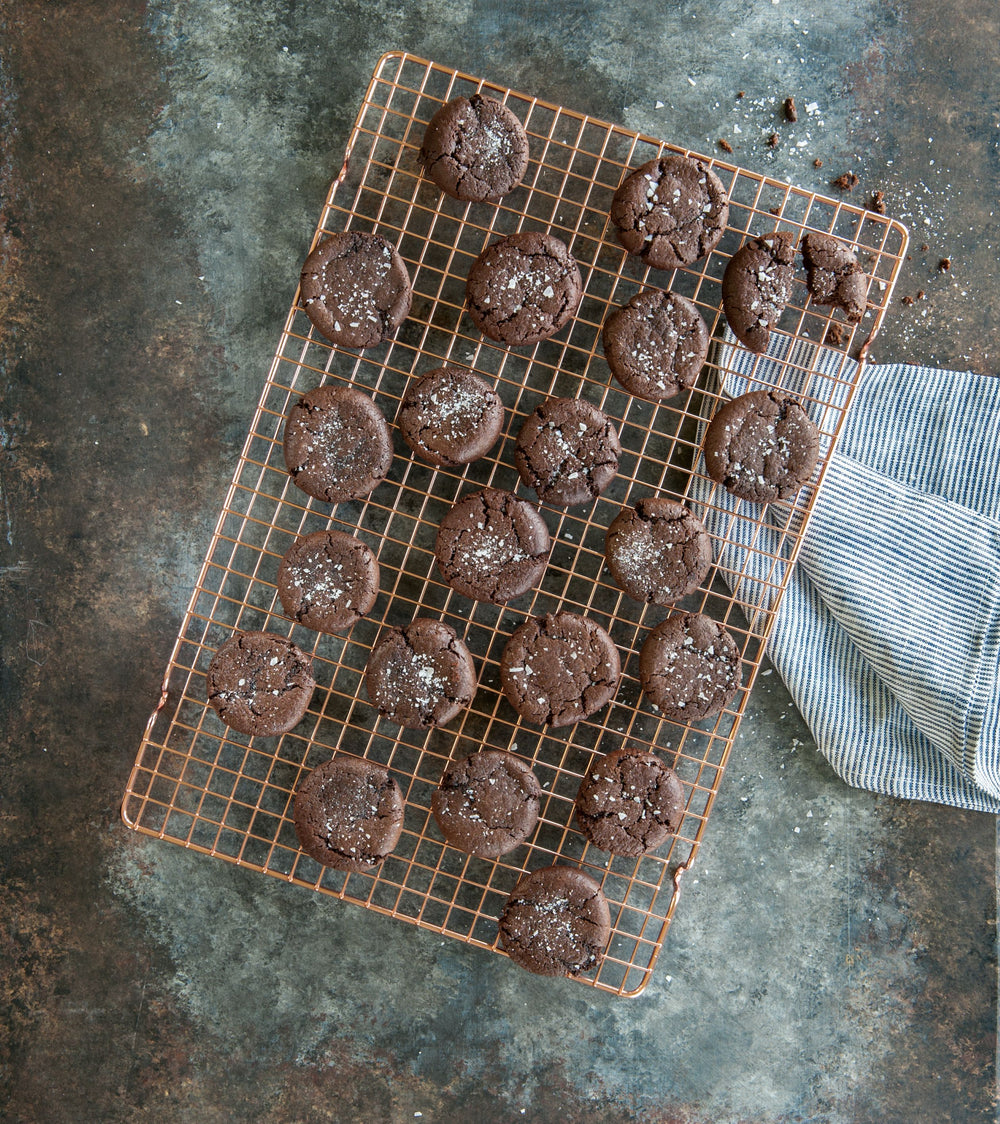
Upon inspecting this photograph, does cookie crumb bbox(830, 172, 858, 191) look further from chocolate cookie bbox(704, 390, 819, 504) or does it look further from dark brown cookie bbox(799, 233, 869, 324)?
chocolate cookie bbox(704, 390, 819, 504)

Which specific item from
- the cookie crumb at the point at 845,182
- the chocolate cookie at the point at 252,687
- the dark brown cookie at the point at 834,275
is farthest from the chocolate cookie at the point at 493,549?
the cookie crumb at the point at 845,182

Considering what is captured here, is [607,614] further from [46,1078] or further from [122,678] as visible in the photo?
[46,1078]

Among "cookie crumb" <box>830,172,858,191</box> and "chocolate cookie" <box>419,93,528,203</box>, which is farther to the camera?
"cookie crumb" <box>830,172,858,191</box>

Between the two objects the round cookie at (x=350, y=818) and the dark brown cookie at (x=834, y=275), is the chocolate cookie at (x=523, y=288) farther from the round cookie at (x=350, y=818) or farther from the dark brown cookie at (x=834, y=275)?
the round cookie at (x=350, y=818)

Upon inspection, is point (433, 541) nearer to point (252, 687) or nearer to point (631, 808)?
point (252, 687)

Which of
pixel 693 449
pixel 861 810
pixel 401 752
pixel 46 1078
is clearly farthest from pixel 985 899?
pixel 46 1078

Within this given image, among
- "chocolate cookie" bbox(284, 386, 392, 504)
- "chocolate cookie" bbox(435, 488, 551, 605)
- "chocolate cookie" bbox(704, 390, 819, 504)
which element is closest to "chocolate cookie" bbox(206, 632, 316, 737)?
"chocolate cookie" bbox(284, 386, 392, 504)
